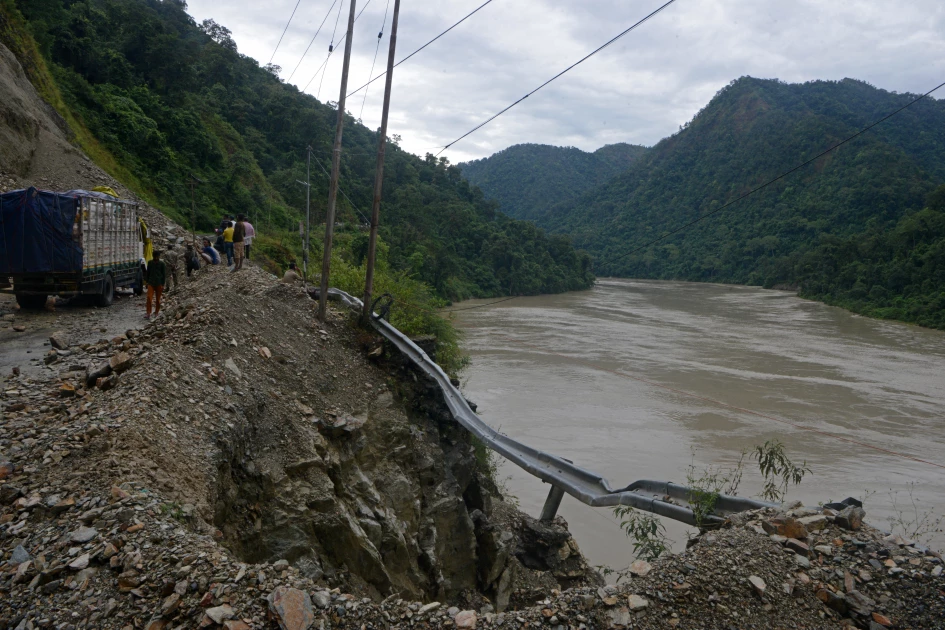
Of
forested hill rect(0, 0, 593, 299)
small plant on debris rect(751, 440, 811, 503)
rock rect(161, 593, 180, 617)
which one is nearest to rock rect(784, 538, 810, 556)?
small plant on debris rect(751, 440, 811, 503)

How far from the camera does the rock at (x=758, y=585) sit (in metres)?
4.02

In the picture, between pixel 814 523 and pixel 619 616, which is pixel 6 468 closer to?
pixel 619 616

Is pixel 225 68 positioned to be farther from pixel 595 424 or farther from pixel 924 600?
pixel 924 600

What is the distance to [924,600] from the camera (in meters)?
3.99

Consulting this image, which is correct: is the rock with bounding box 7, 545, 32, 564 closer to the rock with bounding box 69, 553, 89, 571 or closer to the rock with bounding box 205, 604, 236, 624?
the rock with bounding box 69, 553, 89, 571

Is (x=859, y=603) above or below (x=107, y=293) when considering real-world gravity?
below

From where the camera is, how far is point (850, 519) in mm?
4730

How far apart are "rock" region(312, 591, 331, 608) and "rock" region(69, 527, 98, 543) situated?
150cm

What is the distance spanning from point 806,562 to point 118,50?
42.2 m

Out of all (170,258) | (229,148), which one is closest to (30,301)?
(170,258)

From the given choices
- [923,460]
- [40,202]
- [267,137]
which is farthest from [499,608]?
[267,137]

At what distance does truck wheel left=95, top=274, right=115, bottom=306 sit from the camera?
494 inches

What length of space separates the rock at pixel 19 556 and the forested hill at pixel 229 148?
10.6 metres

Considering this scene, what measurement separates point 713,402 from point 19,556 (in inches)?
865
